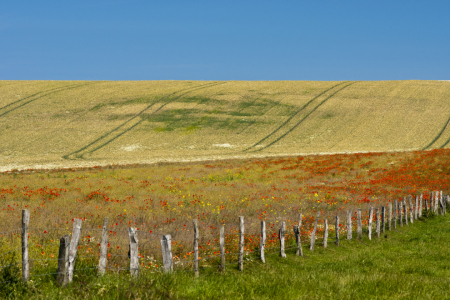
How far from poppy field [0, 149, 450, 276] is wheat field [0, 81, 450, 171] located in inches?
624

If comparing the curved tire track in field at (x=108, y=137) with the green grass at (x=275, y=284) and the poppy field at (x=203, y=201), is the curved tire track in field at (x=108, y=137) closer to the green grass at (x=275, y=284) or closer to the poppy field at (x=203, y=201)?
the poppy field at (x=203, y=201)

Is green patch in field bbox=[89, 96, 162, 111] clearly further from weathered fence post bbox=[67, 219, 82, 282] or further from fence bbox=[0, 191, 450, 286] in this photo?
weathered fence post bbox=[67, 219, 82, 282]

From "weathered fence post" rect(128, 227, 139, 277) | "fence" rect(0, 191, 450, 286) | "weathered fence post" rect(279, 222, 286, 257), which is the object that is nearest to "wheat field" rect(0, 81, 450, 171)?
"fence" rect(0, 191, 450, 286)

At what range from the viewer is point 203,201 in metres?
21.7

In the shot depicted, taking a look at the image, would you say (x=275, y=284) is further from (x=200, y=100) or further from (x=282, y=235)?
(x=200, y=100)

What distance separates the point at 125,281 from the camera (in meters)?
7.70

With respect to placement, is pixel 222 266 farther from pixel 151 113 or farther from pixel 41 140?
pixel 151 113

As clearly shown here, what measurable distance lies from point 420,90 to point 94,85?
79.4 m

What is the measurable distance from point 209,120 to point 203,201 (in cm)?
5685

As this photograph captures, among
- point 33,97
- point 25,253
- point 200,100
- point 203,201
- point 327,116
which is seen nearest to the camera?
point 25,253

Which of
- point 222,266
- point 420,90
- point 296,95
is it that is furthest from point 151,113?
point 222,266

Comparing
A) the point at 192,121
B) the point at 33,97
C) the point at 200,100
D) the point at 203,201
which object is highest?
the point at 33,97

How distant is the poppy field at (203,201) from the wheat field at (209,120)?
52.0 feet

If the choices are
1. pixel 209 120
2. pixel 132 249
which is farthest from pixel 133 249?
pixel 209 120
